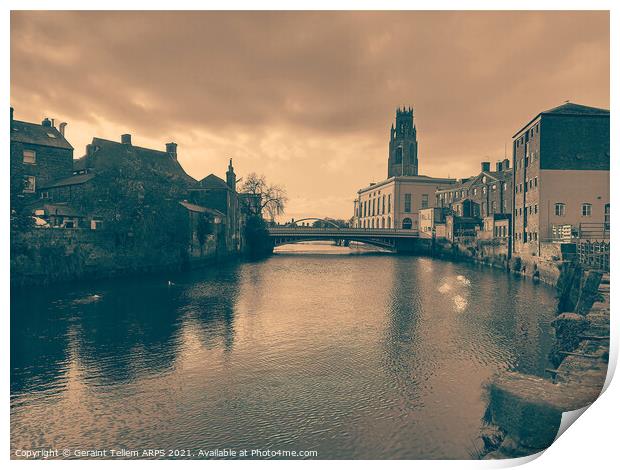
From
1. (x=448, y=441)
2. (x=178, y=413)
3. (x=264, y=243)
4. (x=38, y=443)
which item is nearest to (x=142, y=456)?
(x=178, y=413)

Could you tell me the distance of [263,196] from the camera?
61844 millimetres

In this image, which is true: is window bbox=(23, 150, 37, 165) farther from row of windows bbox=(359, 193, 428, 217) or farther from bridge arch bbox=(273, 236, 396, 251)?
row of windows bbox=(359, 193, 428, 217)

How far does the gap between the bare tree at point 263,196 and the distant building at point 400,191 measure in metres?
33.7

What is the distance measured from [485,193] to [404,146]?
44643 mm

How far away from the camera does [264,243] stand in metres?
59.4

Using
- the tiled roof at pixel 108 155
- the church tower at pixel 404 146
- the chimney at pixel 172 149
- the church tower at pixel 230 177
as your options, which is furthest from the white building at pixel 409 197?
the tiled roof at pixel 108 155

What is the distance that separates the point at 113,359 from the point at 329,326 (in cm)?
853

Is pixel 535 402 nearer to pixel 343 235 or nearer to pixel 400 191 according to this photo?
pixel 343 235

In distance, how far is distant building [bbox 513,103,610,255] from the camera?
26422 millimetres

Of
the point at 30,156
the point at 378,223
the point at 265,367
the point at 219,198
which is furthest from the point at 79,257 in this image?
the point at 378,223

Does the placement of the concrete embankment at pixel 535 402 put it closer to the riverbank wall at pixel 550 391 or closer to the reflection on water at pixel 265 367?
the riverbank wall at pixel 550 391
